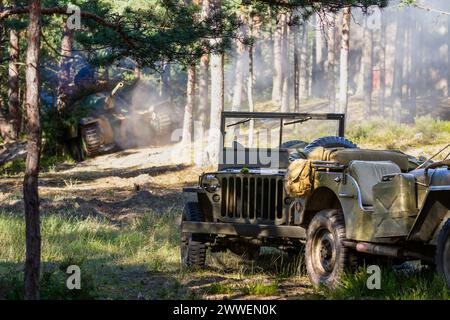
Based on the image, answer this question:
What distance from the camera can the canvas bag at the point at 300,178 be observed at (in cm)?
907

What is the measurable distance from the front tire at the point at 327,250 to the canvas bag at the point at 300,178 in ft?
1.09

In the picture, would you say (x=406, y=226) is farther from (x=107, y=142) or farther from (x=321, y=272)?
(x=107, y=142)

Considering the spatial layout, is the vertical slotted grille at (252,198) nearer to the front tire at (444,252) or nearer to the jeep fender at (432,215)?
the jeep fender at (432,215)

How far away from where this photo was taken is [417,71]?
58000mm

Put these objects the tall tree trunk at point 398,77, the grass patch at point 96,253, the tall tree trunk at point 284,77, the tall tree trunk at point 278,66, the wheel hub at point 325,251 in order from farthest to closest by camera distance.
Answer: the tall tree trunk at point 278,66, the tall tree trunk at point 284,77, the tall tree trunk at point 398,77, the wheel hub at point 325,251, the grass patch at point 96,253

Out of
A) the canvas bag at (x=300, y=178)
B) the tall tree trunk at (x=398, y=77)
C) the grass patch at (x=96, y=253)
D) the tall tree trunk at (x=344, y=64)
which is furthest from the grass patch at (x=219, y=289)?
the tall tree trunk at (x=398, y=77)

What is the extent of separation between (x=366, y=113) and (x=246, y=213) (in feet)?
110

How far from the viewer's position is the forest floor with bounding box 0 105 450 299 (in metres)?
8.06

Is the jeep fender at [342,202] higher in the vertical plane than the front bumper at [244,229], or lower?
higher

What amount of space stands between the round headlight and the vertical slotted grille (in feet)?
0.32

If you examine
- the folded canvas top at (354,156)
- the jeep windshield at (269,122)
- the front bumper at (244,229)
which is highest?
the jeep windshield at (269,122)

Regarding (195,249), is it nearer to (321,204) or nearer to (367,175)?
(321,204)

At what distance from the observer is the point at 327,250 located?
8836mm
